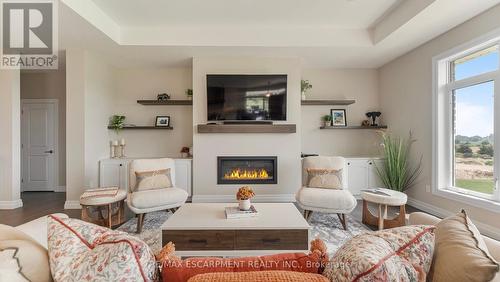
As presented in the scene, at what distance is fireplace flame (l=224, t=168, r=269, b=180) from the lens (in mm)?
4484

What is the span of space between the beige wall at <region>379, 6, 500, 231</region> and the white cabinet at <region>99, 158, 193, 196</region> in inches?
149

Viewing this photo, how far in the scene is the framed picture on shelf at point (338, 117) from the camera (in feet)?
16.4

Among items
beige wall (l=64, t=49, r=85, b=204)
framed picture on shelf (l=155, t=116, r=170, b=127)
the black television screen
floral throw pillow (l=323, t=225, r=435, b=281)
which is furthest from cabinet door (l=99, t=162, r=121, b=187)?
floral throw pillow (l=323, t=225, r=435, b=281)

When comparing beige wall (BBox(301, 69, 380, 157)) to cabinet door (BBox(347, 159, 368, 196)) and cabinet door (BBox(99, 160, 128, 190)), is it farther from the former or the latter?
cabinet door (BBox(99, 160, 128, 190))

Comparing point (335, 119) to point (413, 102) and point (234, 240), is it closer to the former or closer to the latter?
point (413, 102)

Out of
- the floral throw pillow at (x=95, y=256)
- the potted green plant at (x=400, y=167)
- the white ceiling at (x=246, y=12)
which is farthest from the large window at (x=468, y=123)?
the floral throw pillow at (x=95, y=256)

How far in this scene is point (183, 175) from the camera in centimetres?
441

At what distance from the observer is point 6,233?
0.96 metres

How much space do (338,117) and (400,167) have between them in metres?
1.48

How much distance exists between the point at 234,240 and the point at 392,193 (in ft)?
6.92

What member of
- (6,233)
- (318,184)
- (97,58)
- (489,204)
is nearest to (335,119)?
(318,184)

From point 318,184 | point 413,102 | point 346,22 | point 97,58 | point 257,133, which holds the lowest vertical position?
point 318,184

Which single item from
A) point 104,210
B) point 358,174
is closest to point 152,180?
point 104,210

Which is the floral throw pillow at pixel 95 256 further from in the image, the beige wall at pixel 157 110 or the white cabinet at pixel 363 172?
the white cabinet at pixel 363 172
